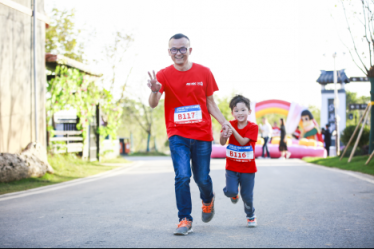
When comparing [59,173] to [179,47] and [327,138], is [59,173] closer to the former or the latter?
[179,47]

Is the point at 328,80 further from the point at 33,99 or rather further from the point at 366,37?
the point at 33,99

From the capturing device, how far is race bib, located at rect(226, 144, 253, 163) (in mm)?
4891

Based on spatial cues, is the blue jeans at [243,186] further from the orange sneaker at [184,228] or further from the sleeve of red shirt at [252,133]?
the orange sneaker at [184,228]

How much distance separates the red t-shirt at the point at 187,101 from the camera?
446cm

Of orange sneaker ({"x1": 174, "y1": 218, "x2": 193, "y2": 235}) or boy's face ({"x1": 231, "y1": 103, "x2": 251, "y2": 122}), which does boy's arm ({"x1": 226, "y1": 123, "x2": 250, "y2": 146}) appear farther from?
orange sneaker ({"x1": 174, "y1": 218, "x2": 193, "y2": 235})

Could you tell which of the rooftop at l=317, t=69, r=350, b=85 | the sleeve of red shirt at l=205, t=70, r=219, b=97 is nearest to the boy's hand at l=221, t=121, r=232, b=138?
the sleeve of red shirt at l=205, t=70, r=219, b=97

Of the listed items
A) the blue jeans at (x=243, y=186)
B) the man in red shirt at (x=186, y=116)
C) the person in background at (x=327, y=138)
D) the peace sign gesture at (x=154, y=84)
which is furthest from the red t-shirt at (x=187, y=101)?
the person in background at (x=327, y=138)

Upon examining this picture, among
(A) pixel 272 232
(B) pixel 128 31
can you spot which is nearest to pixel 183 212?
(A) pixel 272 232

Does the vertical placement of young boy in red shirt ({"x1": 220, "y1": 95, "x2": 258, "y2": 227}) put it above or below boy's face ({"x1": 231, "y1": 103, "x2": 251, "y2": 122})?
below

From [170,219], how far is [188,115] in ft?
4.94

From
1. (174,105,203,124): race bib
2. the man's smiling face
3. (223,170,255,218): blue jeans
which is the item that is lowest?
(223,170,255,218): blue jeans

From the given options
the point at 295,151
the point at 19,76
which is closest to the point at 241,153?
the point at 19,76

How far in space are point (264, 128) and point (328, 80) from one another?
28155 millimetres

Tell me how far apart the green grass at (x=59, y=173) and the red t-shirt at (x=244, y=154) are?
498cm
